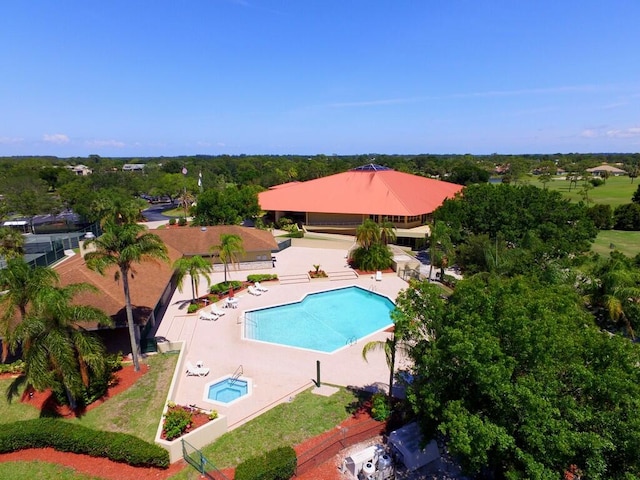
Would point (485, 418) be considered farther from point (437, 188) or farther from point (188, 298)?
point (437, 188)

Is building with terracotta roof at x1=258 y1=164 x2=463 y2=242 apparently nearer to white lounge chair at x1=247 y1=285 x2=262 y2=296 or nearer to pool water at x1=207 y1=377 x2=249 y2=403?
white lounge chair at x1=247 y1=285 x2=262 y2=296

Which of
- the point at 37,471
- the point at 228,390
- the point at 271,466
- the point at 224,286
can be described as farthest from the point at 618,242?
the point at 37,471

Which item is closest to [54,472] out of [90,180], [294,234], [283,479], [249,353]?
[283,479]

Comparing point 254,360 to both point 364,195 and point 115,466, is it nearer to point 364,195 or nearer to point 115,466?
point 115,466

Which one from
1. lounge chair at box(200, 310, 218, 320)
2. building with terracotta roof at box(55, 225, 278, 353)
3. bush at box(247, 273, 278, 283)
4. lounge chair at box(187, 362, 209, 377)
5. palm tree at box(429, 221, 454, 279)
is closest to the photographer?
lounge chair at box(187, 362, 209, 377)

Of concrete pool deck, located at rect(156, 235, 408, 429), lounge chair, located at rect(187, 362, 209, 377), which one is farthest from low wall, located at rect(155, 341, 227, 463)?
lounge chair, located at rect(187, 362, 209, 377)

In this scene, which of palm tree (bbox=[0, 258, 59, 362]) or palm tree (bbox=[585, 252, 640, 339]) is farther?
palm tree (bbox=[585, 252, 640, 339])
